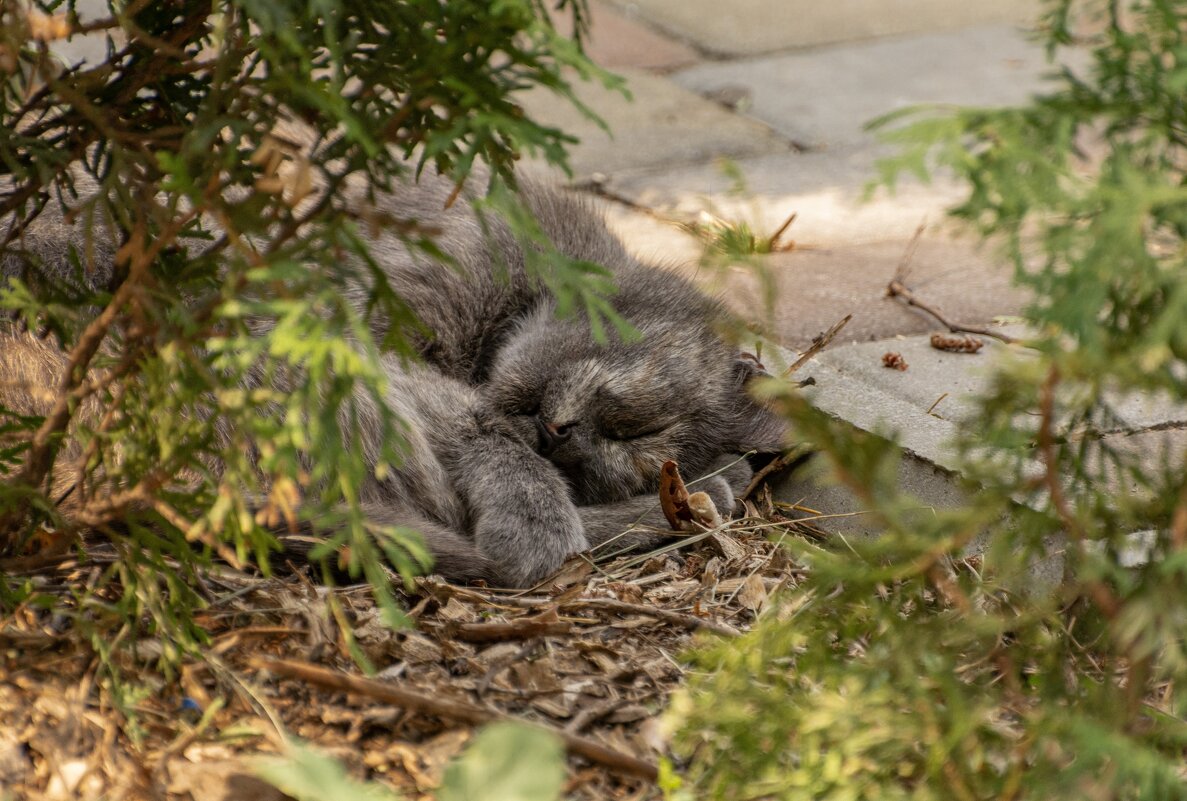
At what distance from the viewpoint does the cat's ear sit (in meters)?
3.22

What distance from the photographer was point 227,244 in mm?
1662

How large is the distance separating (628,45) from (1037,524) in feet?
17.6

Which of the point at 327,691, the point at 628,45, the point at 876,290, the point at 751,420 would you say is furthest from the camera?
the point at 628,45

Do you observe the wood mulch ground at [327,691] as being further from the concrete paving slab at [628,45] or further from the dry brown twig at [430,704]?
the concrete paving slab at [628,45]

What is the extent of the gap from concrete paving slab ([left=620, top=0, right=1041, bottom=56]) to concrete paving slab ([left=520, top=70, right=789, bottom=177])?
907 millimetres

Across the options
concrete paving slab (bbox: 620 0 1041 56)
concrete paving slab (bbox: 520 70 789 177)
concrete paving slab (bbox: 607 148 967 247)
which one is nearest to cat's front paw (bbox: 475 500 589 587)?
A: concrete paving slab (bbox: 607 148 967 247)

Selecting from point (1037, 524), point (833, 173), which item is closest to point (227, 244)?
point (1037, 524)

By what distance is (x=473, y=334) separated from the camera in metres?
3.16

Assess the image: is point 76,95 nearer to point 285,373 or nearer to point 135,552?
point 135,552

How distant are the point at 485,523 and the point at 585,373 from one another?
467mm

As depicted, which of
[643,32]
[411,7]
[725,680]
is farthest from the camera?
[643,32]

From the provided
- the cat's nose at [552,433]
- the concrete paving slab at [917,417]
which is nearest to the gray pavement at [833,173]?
the concrete paving slab at [917,417]

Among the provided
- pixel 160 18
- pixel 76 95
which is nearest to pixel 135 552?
pixel 76 95

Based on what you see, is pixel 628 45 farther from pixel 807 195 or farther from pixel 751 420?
pixel 751 420
